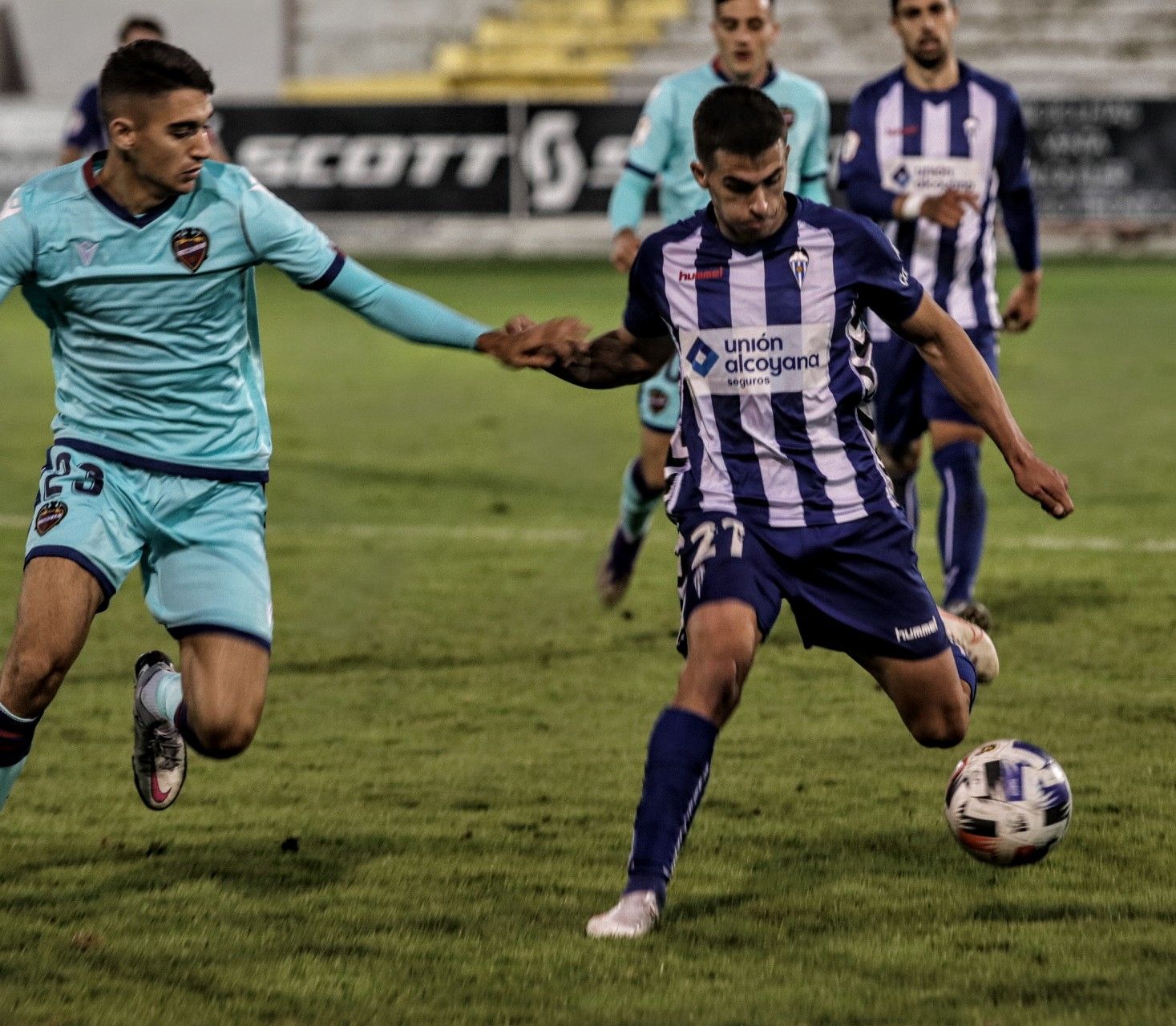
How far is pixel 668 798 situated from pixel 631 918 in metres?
0.25

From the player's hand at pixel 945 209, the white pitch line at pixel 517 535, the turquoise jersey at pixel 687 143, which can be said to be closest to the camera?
the player's hand at pixel 945 209

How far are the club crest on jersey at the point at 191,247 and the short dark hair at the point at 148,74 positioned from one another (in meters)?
0.30

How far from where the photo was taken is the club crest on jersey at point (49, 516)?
4.75 metres

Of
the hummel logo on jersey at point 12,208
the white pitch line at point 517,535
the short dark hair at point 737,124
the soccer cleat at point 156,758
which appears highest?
the short dark hair at point 737,124

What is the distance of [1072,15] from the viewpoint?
84.2ft

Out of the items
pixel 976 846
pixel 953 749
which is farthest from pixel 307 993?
pixel 953 749

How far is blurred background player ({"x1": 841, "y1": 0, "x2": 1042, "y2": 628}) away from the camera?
298 inches

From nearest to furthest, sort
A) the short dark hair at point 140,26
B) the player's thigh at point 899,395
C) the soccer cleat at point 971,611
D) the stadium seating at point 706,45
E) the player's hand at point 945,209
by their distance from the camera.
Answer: the player's hand at point 945,209
the soccer cleat at point 971,611
the player's thigh at point 899,395
the short dark hair at point 140,26
the stadium seating at point 706,45

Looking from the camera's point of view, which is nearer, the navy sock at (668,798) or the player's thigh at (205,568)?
the navy sock at (668,798)

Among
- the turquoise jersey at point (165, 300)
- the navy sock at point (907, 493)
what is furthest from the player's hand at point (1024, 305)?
the turquoise jersey at point (165, 300)

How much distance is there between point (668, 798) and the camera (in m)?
4.32

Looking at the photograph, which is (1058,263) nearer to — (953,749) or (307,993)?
(953,749)

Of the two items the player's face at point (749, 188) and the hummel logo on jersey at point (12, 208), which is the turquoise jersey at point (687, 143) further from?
the hummel logo on jersey at point (12, 208)

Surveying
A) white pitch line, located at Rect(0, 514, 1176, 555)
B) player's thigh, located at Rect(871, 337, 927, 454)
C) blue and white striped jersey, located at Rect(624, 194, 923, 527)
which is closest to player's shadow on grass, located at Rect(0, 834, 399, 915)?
blue and white striped jersey, located at Rect(624, 194, 923, 527)
